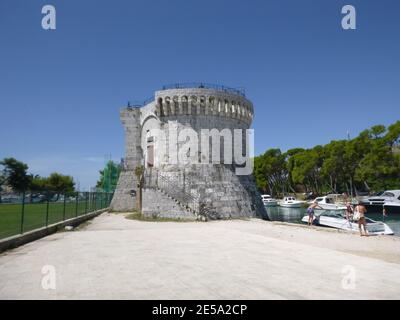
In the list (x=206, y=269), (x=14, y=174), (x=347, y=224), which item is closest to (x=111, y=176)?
(x=14, y=174)

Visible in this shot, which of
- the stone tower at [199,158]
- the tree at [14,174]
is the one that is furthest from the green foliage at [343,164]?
the tree at [14,174]

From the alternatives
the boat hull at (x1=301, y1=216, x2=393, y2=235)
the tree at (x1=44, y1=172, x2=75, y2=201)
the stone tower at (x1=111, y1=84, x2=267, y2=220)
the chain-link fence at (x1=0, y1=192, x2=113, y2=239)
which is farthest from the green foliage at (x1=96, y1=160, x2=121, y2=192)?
the boat hull at (x1=301, y1=216, x2=393, y2=235)

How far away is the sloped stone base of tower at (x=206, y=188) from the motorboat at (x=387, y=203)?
22225 millimetres

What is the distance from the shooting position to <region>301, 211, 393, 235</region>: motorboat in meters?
17.7

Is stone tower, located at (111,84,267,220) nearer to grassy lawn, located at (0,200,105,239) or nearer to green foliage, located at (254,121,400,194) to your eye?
grassy lawn, located at (0,200,105,239)

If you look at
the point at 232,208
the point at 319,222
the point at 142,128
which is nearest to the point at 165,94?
the point at 142,128

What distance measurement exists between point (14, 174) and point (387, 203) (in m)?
68.0

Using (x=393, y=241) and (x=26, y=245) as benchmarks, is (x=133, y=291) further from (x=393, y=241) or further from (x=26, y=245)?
(x=393, y=241)

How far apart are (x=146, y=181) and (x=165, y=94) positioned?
811cm

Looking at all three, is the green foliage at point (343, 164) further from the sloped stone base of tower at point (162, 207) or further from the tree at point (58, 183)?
the tree at point (58, 183)

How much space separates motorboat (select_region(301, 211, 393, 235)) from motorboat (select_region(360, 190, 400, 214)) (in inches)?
766

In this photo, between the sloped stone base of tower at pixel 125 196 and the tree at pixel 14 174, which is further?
the tree at pixel 14 174

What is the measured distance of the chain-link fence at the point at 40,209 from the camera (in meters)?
13.1
